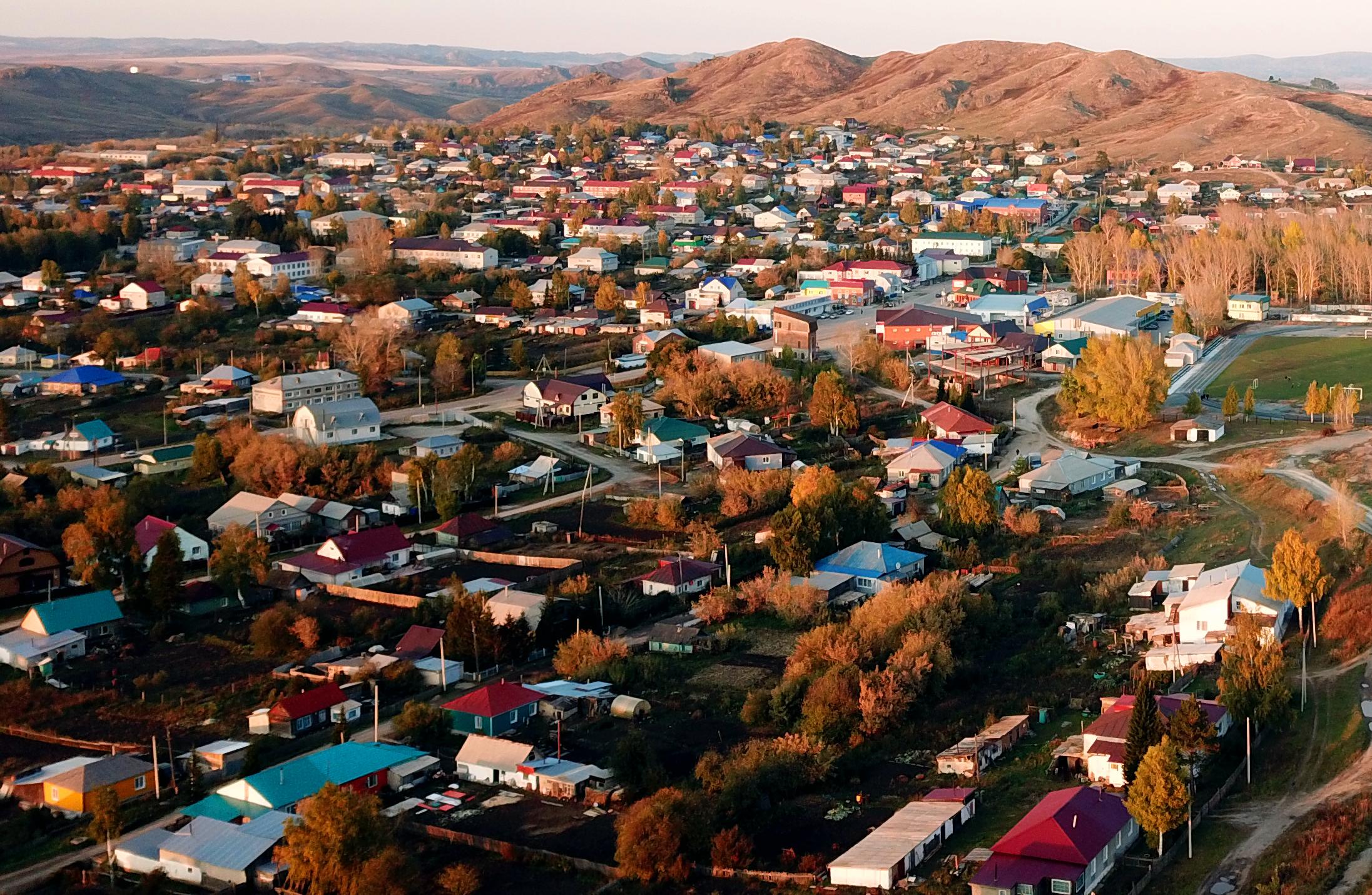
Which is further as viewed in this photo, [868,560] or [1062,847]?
[868,560]

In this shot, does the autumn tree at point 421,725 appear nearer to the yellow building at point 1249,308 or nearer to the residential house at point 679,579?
the residential house at point 679,579

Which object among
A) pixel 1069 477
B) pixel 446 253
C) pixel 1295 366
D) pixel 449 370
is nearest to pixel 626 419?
pixel 449 370

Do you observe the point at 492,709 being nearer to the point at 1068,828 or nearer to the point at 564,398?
the point at 1068,828

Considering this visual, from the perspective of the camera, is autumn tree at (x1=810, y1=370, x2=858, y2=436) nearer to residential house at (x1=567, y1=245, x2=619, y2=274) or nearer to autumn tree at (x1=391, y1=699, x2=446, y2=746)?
autumn tree at (x1=391, y1=699, x2=446, y2=746)

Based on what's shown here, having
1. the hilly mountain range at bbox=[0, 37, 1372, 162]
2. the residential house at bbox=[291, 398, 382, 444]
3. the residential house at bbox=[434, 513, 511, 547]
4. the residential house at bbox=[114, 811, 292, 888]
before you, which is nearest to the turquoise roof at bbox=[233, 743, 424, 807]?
the residential house at bbox=[114, 811, 292, 888]

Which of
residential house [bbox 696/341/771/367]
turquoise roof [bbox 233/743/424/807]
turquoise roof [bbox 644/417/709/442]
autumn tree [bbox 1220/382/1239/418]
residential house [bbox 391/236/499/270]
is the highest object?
residential house [bbox 391/236/499/270]

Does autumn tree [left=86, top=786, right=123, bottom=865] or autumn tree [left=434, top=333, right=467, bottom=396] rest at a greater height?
autumn tree [left=434, top=333, right=467, bottom=396]

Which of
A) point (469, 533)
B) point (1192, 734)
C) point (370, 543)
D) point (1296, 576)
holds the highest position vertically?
point (1296, 576)
